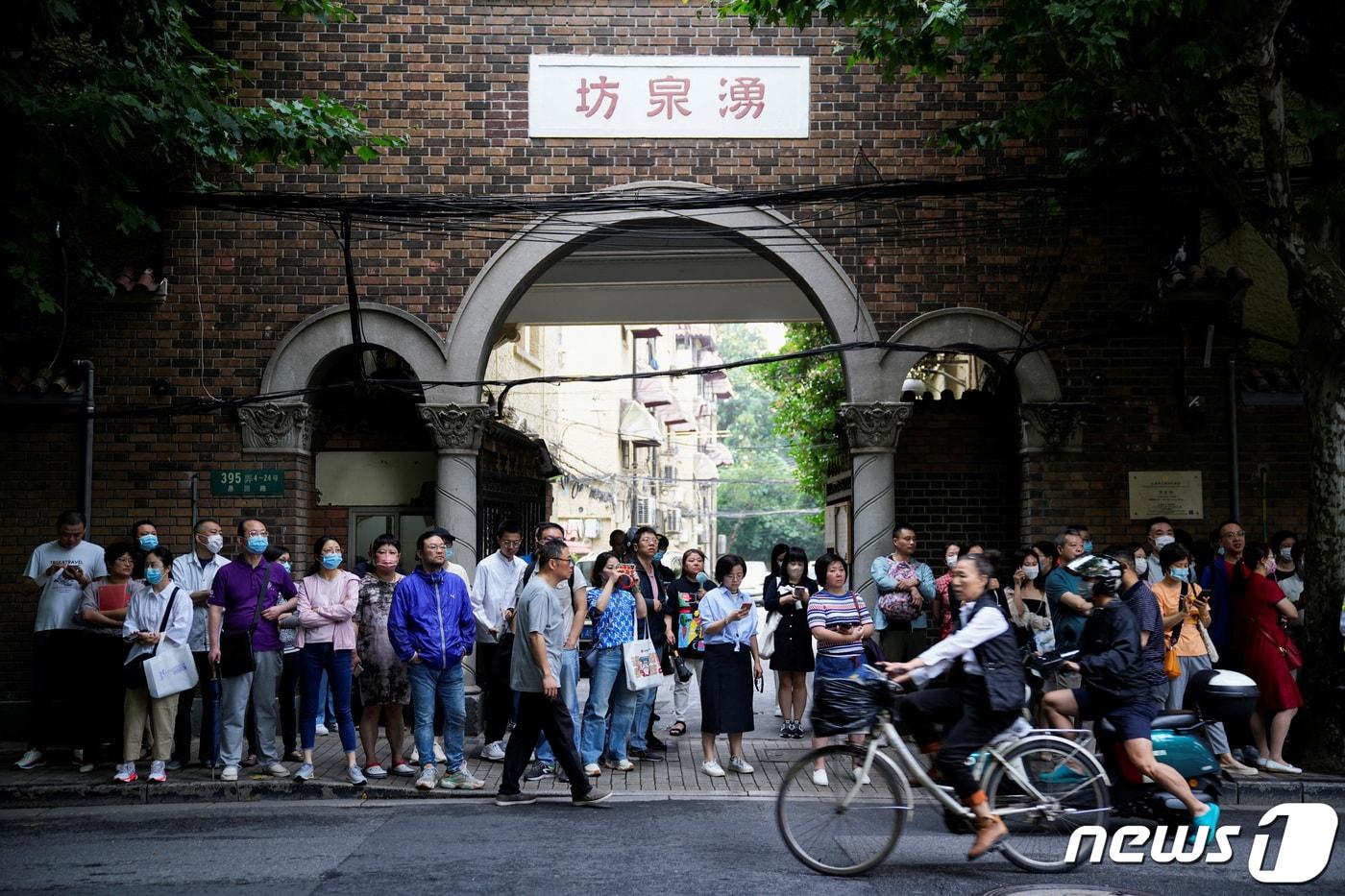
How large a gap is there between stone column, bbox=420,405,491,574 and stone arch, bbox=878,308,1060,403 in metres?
4.07

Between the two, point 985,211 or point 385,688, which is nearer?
point 385,688

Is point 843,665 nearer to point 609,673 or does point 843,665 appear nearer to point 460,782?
point 609,673

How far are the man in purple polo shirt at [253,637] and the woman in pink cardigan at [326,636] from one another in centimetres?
23

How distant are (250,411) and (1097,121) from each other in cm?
858

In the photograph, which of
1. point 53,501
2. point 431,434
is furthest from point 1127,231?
point 53,501

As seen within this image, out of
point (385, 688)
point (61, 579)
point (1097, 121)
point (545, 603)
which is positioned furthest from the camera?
point (1097, 121)

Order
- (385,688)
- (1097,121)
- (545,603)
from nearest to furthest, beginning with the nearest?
(545,603) < (385,688) < (1097,121)

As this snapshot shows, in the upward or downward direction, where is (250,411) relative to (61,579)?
upward

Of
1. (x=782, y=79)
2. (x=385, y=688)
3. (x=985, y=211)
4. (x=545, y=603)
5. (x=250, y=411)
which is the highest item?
(x=782, y=79)

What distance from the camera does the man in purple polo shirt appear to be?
9.86 meters

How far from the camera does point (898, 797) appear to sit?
6723mm

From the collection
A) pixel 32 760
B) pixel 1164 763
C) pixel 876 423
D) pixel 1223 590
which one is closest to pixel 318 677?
pixel 32 760

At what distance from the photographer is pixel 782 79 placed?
41.4 feet

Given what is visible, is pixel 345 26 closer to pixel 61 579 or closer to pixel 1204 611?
pixel 61 579
